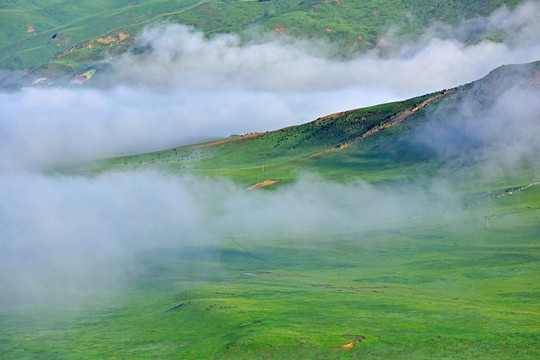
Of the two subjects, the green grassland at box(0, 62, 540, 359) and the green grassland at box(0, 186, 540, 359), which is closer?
the green grassland at box(0, 186, 540, 359)

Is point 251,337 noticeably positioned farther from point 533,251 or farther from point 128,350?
point 533,251

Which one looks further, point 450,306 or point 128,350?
point 450,306

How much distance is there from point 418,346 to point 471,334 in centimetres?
664

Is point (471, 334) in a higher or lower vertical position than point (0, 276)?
lower

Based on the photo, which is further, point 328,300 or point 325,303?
point 328,300

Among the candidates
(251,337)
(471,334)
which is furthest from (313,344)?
(471,334)

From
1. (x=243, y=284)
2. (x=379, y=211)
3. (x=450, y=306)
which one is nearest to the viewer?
(x=450, y=306)

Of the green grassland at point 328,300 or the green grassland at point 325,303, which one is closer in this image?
the green grassland at point 325,303

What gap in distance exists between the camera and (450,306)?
99250 mm

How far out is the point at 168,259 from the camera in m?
158

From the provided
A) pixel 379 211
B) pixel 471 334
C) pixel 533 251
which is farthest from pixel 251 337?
pixel 379 211

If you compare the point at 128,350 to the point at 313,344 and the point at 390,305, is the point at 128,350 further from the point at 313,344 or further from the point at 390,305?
the point at 390,305

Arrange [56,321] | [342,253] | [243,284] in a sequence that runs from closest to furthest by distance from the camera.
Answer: [56,321] → [243,284] → [342,253]

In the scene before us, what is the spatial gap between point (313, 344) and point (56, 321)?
39.6 metres
